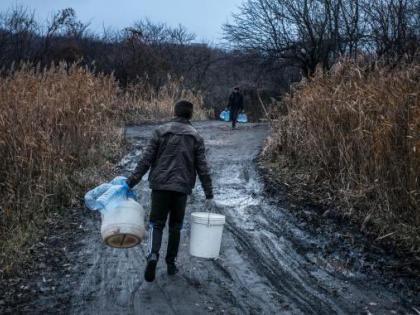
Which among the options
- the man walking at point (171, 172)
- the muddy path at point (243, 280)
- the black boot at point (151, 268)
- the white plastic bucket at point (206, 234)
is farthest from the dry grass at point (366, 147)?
the black boot at point (151, 268)

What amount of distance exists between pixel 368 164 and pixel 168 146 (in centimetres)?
345

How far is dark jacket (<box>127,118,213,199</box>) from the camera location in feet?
18.6

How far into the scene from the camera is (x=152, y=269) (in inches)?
Answer: 220

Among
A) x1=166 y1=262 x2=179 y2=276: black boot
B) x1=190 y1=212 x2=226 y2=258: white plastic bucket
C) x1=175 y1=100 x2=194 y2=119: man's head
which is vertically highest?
x1=175 y1=100 x2=194 y2=119: man's head

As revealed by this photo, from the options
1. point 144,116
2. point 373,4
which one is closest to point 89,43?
point 144,116

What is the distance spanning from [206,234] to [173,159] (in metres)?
0.86

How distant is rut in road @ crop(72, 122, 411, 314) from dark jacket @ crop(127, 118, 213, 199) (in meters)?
1.01

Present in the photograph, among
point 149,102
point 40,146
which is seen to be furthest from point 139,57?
point 40,146

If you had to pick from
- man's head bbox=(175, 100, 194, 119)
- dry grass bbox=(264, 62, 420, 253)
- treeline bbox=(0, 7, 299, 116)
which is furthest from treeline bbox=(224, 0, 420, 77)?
man's head bbox=(175, 100, 194, 119)

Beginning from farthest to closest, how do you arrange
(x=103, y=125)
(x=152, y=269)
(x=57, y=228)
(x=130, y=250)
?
1. (x=103, y=125)
2. (x=57, y=228)
3. (x=130, y=250)
4. (x=152, y=269)

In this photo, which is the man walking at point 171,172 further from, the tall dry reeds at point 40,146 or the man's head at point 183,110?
the tall dry reeds at point 40,146

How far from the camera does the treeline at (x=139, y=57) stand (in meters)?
23.7

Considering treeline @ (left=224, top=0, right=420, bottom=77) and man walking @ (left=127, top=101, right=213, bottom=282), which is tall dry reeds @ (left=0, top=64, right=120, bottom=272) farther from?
treeline @ (left=224, top=0, right=420, bottom=77)

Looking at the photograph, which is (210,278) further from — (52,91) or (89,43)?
(89,43)
